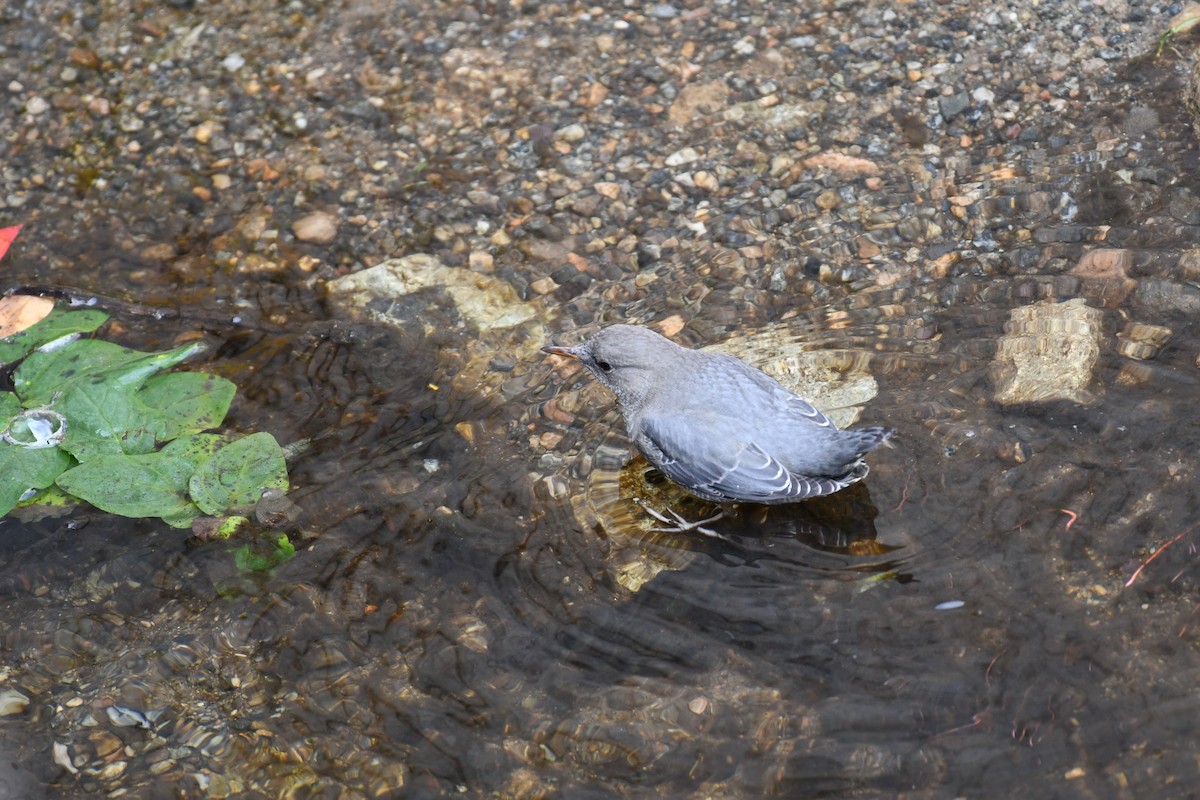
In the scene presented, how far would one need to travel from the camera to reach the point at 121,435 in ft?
17.0

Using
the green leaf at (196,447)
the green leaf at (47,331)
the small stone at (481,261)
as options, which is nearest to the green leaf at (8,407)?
the green leaf at (47,331)

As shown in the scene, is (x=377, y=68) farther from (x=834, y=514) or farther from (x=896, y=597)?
(x=896, y=597)

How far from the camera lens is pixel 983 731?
149 inches

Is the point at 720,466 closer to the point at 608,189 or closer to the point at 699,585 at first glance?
the point at 699,585

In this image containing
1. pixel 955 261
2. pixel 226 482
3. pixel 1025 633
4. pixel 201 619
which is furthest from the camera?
pixel 955 261

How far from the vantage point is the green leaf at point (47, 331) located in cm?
560

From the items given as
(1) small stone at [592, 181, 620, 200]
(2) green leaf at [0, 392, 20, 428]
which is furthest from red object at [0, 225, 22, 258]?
(1) small stone at [592, 181, 620, 200]

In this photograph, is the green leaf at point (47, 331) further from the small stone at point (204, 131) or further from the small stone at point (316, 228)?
the small stone at point (204, 131)

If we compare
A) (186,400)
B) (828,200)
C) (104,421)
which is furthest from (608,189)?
(104,421)

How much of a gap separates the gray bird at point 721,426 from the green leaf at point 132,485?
1.77m

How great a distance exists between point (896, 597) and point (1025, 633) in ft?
1.56

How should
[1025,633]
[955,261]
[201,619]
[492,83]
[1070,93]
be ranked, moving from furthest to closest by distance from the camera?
[492,83] < [1070,93] < [955,261] < [201,619] < [1025,633]

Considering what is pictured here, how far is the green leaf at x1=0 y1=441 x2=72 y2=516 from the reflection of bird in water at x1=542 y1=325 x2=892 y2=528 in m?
2.31

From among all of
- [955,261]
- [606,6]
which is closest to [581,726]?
[955,261]
